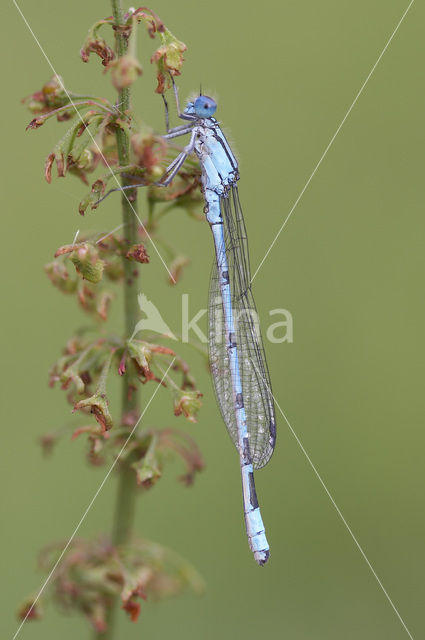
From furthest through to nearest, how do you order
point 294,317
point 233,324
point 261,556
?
point 294,317 → point 233,324 → point 261,556

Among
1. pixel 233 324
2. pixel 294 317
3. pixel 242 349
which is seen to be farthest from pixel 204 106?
pixel 294 317

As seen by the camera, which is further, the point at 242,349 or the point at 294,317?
the point at 294,317

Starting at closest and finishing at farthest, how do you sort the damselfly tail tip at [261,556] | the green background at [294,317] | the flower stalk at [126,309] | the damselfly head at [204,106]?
1. the flower stalk at [126,309]
2. the damselfly tail tip at [261,556]
3. the damselfly head at [204,106]
4. the green background at [294,317]

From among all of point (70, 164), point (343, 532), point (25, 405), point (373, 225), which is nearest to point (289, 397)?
point (343, 532)

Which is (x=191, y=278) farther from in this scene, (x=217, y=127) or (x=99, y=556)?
(x=99, y=556)

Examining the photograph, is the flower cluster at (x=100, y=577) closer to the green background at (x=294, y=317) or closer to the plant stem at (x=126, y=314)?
the plant stem at (x=126, y=314)

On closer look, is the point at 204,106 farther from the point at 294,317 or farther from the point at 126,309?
the point at 294,317

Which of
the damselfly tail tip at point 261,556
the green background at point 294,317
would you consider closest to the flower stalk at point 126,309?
the damselfly tail tip at point 261,556
